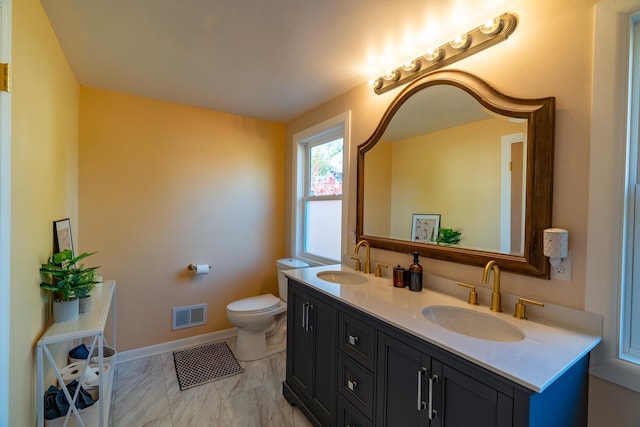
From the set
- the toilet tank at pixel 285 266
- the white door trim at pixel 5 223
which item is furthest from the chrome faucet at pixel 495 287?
the white door trim at pixel 5 223

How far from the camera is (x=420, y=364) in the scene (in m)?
1.11

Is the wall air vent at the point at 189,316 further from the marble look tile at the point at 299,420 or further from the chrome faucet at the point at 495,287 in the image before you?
the chrome faucet at the point at 495,287

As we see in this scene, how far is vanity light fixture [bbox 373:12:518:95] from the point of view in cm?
133

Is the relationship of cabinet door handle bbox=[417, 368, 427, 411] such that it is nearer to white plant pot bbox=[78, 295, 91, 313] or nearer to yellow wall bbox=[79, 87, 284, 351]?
white plant pot bbox=[78, 295, 91, 313]

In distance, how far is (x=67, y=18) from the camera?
1481 millimetres

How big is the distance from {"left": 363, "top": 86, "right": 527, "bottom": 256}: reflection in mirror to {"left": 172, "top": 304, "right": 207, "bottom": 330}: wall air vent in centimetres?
187

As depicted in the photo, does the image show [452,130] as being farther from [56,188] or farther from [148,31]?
[56,188]

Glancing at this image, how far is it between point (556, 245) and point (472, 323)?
49cm

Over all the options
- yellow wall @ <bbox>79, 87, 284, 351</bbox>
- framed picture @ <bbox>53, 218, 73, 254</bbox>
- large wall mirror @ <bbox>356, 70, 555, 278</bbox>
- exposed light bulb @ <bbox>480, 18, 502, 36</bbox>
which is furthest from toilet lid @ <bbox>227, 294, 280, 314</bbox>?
exposed light bulb @ <bbox>480, 18, 502, 36</bbox>

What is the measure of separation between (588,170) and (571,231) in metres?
0.24

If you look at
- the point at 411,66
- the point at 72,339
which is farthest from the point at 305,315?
the point at 411,66

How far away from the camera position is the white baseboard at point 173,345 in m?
2.48

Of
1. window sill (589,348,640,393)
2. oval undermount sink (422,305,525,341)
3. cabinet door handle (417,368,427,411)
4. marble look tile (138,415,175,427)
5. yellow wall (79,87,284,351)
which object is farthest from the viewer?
yellow wall (79,87,284,351)

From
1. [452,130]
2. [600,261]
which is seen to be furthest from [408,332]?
[452,130]
